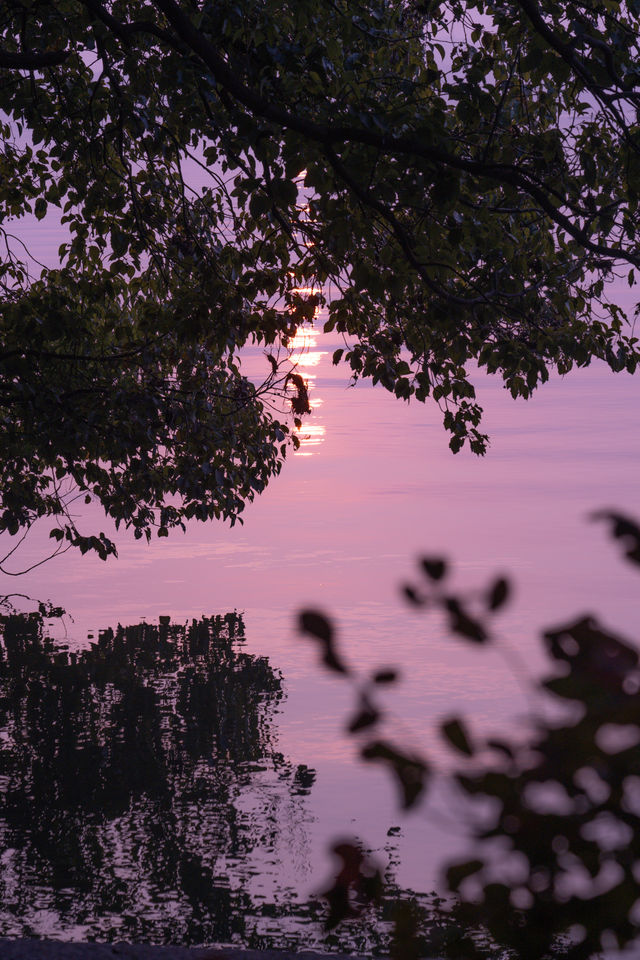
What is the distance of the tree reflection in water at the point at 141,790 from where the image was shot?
955cm

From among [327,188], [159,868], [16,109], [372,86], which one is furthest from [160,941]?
[16,109]

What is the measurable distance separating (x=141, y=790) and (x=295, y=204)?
23.9 feet

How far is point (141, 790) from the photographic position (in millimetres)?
12984

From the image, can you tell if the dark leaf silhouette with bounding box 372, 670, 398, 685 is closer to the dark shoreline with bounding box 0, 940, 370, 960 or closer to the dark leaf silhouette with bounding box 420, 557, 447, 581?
the dark leaf silhouette with bounding box 420, 557, 447, 581

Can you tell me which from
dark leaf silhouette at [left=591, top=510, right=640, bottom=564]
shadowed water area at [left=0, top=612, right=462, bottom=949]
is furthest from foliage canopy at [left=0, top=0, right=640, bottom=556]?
dark leaf silhouette at [left=591, top=510, right=640, bottom=564]

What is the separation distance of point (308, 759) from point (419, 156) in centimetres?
933

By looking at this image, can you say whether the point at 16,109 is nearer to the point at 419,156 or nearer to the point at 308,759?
the point at 419,156

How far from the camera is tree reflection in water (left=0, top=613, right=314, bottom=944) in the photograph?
9.55m

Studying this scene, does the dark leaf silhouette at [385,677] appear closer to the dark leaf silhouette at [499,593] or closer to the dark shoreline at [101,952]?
the dark leaf silhouette at [499,593]

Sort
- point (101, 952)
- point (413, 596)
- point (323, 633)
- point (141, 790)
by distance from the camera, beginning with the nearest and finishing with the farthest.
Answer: point (323, 633), point (413, 596), point (101, 952), point (141, 790)

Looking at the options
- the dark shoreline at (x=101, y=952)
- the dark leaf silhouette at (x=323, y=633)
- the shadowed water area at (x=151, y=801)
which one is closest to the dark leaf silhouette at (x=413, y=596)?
the dark leaf silhouette at (x=323, y=633)

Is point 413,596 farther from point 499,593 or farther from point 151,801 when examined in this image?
point 151,801

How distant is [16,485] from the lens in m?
16.0

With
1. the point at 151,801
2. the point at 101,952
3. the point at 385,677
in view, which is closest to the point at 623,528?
the point at 385,677
